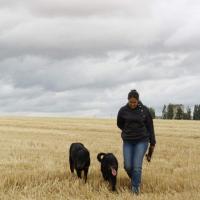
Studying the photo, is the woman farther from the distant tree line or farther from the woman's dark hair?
the distant tree line

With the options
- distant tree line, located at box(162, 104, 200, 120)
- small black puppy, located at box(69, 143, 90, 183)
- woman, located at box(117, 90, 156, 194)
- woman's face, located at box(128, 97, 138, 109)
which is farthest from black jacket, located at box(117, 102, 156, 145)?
distant tree line, located at box(162, 104, 200, 120)

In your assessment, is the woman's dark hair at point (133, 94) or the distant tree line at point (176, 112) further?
the distant tree line at point (176, 112)

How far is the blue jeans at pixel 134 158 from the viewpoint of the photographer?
12266 millimetres

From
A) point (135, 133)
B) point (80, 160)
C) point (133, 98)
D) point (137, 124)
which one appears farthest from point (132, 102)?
point (80, 160)

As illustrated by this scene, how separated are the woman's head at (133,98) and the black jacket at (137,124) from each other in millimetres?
193

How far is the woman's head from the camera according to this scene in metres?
12.2

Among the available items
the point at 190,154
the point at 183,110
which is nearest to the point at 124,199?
the point at 190,154

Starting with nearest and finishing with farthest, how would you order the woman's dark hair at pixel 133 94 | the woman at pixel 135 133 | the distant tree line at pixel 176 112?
the woman's dark hair at pixel 133 94
the woman at pixel 135 133
the distant tree line at pixel 176 112

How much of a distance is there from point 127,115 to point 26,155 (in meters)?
6.97

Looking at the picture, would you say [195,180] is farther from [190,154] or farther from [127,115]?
[190,154]

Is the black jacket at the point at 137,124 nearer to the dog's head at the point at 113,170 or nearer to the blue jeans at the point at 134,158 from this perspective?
the blue jeans at the point at 134,158

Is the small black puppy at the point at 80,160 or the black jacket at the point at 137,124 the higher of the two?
the black jacket at the point at 137,124

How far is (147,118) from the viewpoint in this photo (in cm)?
1259

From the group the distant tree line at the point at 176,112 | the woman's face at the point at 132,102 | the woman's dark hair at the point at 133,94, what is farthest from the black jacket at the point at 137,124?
the distant tree line at the point at 176,112
